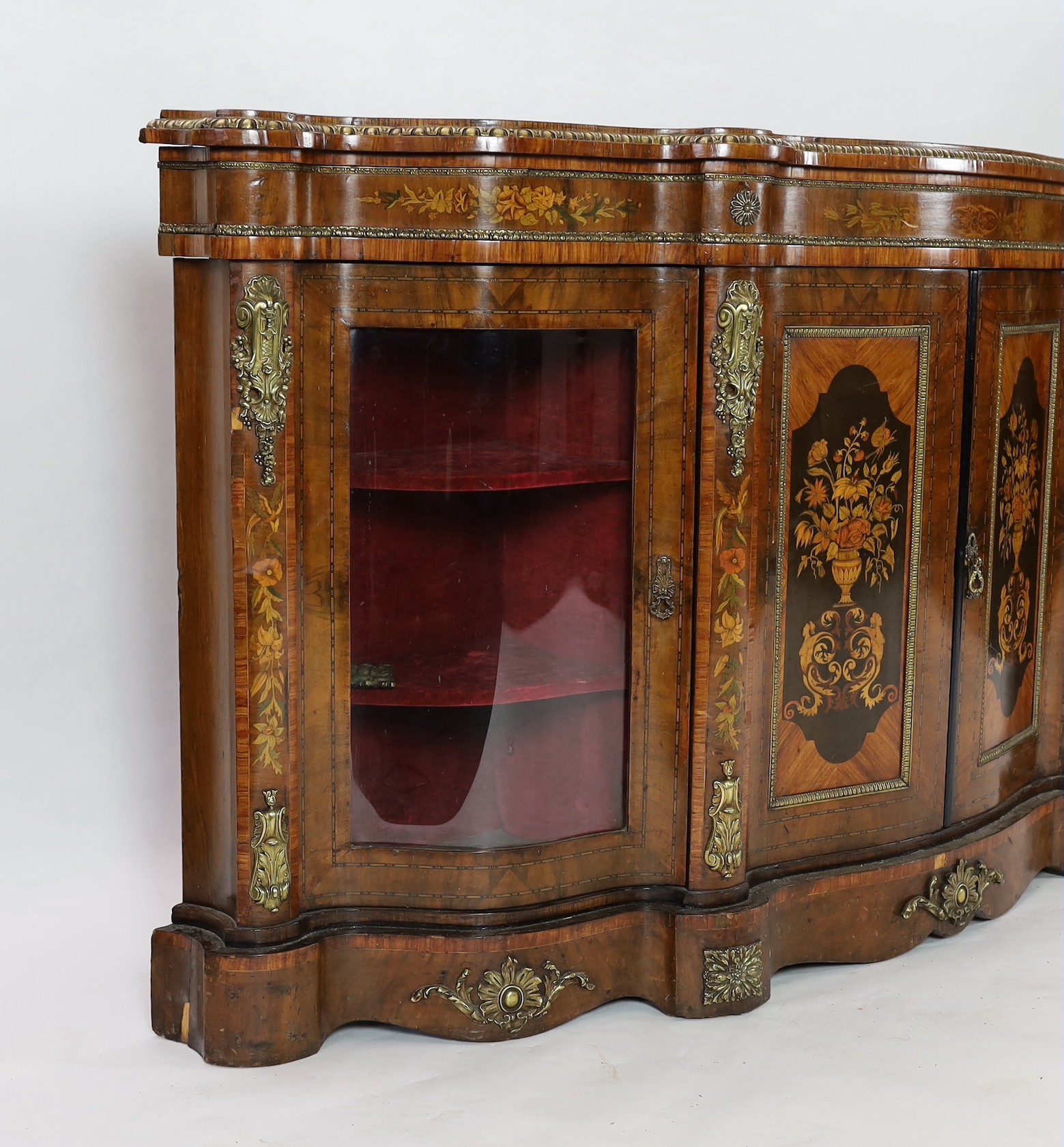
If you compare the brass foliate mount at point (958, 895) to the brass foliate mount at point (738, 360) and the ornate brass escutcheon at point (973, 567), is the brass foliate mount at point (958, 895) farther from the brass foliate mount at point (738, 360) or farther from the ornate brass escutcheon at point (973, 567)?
the brass foliate mount at point (738, 360)

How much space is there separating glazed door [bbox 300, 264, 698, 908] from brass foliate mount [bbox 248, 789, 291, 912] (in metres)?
0.06

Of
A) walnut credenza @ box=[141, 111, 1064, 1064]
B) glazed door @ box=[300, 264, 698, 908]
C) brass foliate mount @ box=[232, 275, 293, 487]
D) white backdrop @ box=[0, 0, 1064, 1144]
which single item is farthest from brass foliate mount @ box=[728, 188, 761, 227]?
white backdrop @ box=[0, 0, 1064, 1144]

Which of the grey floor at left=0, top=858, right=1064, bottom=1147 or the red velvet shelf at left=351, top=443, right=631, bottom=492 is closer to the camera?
the grey floor at left=0, top=858, right=1064, bottom=1147

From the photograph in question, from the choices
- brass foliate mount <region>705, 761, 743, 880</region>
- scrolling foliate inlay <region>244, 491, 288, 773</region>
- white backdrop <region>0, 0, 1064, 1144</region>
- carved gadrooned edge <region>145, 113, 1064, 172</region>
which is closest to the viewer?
carved gadrooned edge <region>145, 113, 1064, 172</region>

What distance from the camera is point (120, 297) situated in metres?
3.54

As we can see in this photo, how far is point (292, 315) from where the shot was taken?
2.64 metres

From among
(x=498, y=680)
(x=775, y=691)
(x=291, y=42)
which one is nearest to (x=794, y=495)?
(x=775, y=691)

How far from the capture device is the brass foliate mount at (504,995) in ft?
9.30

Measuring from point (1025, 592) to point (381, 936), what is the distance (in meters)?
1.47

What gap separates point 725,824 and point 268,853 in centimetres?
77

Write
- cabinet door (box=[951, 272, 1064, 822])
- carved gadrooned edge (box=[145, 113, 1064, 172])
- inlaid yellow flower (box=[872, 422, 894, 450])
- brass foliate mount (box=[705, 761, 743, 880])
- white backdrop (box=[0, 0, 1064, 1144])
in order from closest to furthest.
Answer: carved gadrooned edge (box=[145, 113, 1064, 172])
brass foliate mount (box=[705, 761, 743, 880])
inlaid yellow flower (box=[872, 422, 894, 450])
cabinet door (box=[951, 272, 1064, 822])
white backdrop (box=[0, 0, 1064, 1144])

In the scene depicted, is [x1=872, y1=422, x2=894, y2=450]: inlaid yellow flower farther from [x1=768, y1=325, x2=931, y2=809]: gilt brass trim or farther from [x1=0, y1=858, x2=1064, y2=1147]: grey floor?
[x1=0, y1=858, x2=1064, y2=1147]: grey floor

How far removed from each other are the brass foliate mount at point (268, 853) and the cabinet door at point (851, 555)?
79 cm

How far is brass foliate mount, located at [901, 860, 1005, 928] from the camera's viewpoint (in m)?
3.21
